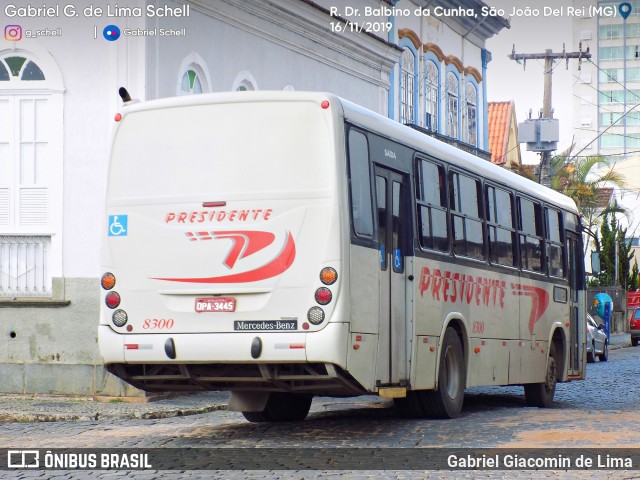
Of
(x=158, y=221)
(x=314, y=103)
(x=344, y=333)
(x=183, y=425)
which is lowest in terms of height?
(x=183, y=425)

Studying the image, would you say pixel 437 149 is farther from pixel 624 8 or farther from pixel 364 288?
pixel 624 8

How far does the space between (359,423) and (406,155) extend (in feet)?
9.62

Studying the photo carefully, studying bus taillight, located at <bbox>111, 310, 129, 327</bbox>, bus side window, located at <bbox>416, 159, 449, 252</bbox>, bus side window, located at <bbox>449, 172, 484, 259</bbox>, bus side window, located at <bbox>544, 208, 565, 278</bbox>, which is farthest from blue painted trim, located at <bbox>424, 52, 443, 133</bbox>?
bus taillight, located at <bbox>111, 310, 129, 327</bbox>

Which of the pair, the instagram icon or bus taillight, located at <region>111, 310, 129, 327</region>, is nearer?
bus taillight, located at <region>111, 310, 129, 327</region>

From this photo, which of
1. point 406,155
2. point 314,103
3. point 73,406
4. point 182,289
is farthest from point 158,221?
point 73,406

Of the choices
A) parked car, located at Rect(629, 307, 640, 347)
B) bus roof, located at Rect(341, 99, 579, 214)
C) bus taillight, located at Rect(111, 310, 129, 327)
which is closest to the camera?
bus taillight, located at Rect(111, 310, 129, 327)

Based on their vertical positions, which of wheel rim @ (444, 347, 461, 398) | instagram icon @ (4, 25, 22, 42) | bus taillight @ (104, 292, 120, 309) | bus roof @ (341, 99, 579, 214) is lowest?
wheel rim @ (444, 347, 461, 398)

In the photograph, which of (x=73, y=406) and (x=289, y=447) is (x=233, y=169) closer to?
(x=289, y=447)

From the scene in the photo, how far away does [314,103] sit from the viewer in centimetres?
1176

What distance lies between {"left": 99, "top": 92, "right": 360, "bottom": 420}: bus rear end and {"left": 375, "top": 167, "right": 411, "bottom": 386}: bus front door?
0.86m

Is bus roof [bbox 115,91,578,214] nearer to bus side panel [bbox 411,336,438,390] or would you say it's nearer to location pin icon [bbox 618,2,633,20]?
bus side panel [bbox 411,336,438,390]

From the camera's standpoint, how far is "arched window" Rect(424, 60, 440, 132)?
3247 cm

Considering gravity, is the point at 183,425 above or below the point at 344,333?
below

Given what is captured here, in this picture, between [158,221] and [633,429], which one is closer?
[158,221]
